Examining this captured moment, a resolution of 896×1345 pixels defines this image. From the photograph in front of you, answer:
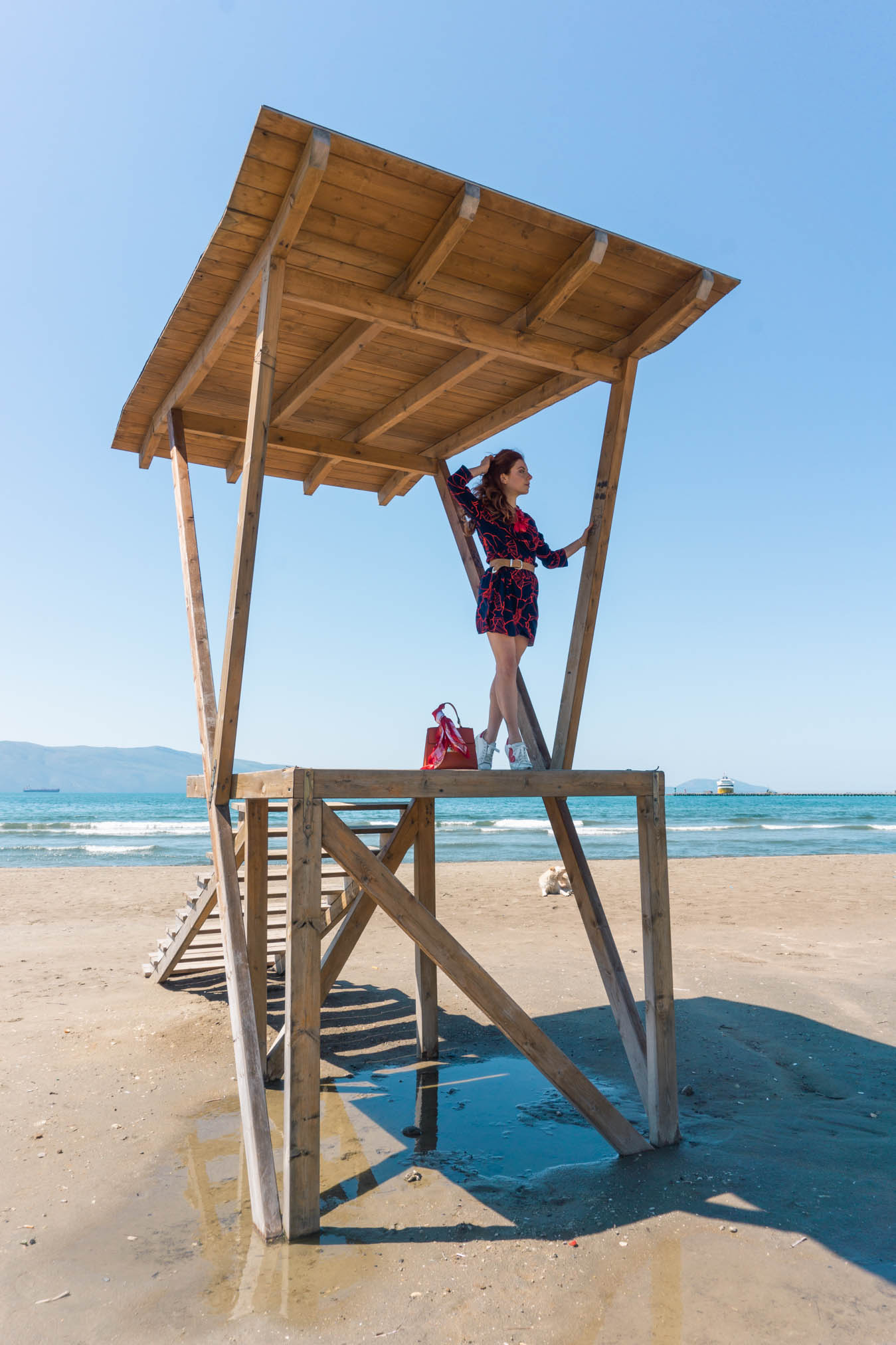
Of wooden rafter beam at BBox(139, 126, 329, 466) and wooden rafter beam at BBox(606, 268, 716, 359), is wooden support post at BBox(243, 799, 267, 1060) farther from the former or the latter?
wooden rafter beam at BBox(606, 268, 716, 359)

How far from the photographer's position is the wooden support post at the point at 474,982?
12.3 feet

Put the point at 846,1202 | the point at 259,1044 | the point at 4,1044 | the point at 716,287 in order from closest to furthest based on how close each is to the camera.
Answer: the point at 846,1202 → the point at 259,1044 → the point at 716,287 → the point at 4,1044

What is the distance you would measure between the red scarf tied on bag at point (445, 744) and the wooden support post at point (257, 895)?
1.00 m

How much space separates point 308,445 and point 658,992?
4.33m

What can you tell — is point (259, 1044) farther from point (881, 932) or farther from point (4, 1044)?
point (881, 932)

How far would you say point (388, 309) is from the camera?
455cm

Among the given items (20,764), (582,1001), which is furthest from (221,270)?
(20,764)

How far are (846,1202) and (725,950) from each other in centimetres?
593

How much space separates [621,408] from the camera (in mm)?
5203

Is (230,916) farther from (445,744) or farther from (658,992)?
(658,992)

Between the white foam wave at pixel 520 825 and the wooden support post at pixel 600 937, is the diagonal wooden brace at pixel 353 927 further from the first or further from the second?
the white foam wave at pixel 520 825

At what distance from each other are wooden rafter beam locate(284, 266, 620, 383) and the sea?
47.9 ft

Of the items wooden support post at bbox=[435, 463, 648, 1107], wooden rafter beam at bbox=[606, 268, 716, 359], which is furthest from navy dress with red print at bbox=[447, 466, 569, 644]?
wooden rafter beam at bbox=[606, 268, 716, 359]

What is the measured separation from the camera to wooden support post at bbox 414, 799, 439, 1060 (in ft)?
19.0
